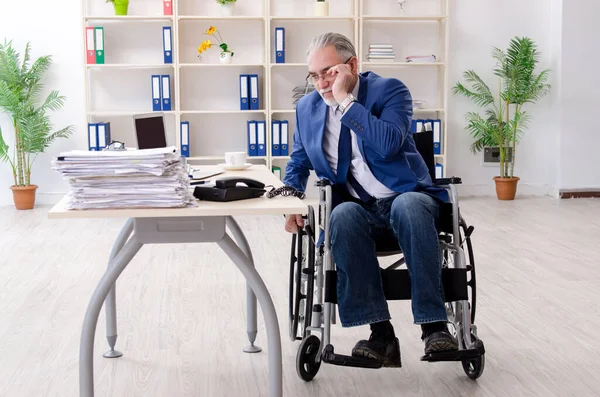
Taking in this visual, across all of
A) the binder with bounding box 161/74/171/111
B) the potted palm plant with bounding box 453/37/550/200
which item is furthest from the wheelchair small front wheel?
the potted palm plant with bounding box 453/37/550/200

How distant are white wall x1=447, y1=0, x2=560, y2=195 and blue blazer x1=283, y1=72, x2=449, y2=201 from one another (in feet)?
14.4

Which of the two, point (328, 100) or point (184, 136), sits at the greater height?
point (328, 100)

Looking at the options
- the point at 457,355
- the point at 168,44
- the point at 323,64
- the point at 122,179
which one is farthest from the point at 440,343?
the point at 168,44

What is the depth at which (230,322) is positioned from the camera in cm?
344

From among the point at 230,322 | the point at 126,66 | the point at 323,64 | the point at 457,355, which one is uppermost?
the point at 126,66

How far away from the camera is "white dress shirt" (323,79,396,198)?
283cm

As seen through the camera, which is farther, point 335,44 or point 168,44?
point 168,44

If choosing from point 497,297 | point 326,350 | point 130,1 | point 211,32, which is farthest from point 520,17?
point 326,350

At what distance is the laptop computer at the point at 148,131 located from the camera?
3.26 metres

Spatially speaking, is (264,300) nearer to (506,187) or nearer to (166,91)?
(166,91)

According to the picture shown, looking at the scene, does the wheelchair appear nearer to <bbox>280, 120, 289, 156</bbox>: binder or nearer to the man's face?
the man's face

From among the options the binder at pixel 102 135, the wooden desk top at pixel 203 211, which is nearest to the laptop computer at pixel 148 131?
the wooden desk top at pixel 203 211

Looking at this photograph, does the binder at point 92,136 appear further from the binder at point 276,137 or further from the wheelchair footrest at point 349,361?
the wheelchair footrest at point 349,361

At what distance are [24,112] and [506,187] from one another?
3.81 m
